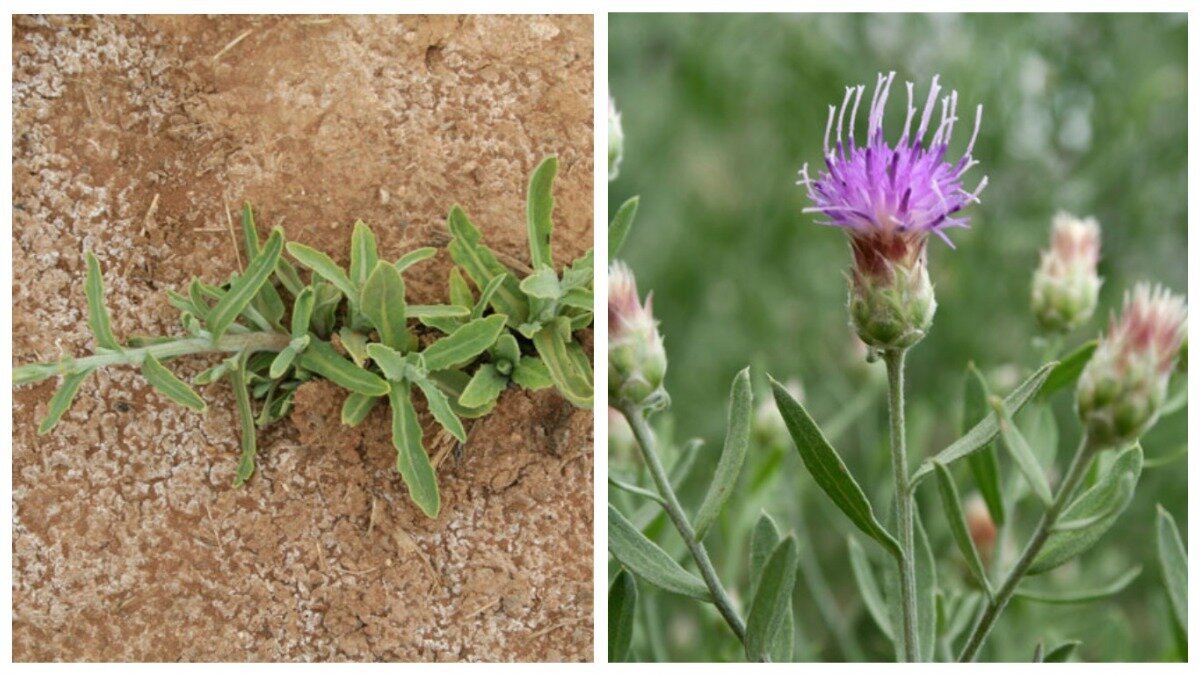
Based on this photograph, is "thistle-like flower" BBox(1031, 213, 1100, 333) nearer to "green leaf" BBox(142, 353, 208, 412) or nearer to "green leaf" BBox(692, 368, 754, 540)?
"green leaf" BBox(692, 368, 754, 540)

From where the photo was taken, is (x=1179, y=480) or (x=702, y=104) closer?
(x=1179, y=480)

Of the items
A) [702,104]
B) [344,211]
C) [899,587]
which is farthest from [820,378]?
[344,211]

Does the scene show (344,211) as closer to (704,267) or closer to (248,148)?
(248,148)

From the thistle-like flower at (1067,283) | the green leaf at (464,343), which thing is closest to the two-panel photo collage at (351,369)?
the green leaf at (464,343)

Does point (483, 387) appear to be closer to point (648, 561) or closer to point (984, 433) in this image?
point (648, 561)

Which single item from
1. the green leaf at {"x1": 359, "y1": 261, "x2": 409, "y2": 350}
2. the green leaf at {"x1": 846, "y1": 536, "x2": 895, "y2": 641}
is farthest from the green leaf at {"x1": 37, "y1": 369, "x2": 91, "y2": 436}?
the green leaf at {"x1": 846, "y1": 536, "x2": 895, "y2": 641}
